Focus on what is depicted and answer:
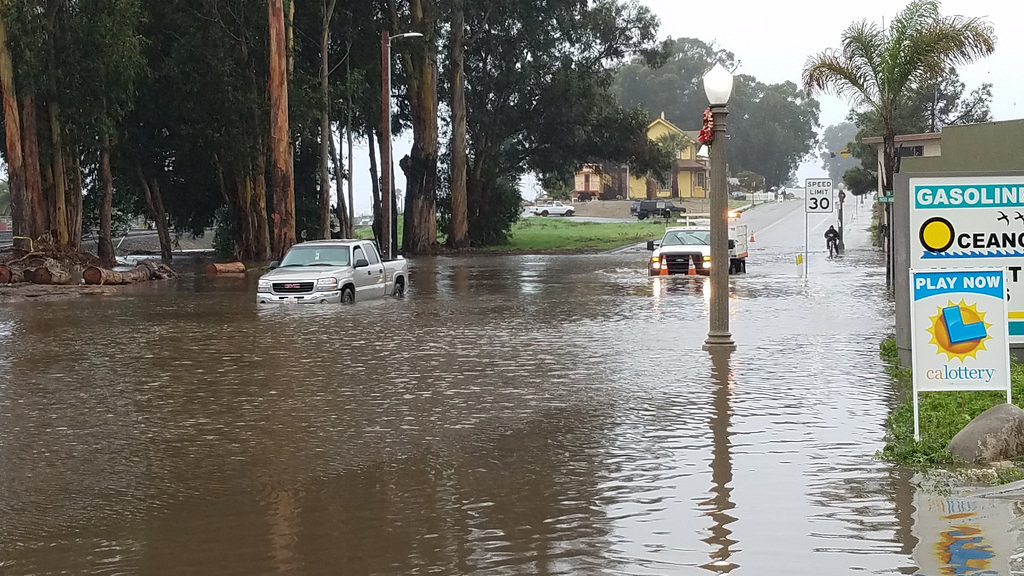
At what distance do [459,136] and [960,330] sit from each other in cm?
5401

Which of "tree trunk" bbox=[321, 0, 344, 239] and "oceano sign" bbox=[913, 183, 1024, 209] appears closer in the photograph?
"oceano sign" bbox=[913, 183, 1024, 209]

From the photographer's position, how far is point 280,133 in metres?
42.8

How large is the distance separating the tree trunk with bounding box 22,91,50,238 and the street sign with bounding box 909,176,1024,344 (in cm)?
3135

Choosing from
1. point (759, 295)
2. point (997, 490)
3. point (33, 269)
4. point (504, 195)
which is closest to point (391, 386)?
point (997, 490)

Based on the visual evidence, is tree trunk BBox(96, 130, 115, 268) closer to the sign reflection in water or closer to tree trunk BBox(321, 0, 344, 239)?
tree trunk BBox(321, 0, 344, 239)

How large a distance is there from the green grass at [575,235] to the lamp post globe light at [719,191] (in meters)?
45.6

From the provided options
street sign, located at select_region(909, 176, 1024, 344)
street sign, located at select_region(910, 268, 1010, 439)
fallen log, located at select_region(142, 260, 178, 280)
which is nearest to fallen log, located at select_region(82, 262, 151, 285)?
fallen log, located at select_region(142, 260, 178, 280)

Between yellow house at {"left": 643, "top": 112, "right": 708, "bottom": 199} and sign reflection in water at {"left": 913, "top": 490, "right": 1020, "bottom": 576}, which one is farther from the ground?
yellow house at {"left": 643, "top": 112, "right": 708, "bottom": 199}

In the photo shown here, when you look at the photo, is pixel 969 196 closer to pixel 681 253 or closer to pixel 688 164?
pixel 681 253

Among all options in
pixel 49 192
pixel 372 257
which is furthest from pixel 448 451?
pixel 49 192

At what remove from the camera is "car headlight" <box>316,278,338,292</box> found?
26.0 metres

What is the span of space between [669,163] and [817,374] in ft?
191

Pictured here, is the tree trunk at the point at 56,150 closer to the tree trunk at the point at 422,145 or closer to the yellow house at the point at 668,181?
the tree trunk at the point at 422,145

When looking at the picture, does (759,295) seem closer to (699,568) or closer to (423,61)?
(699,568)
